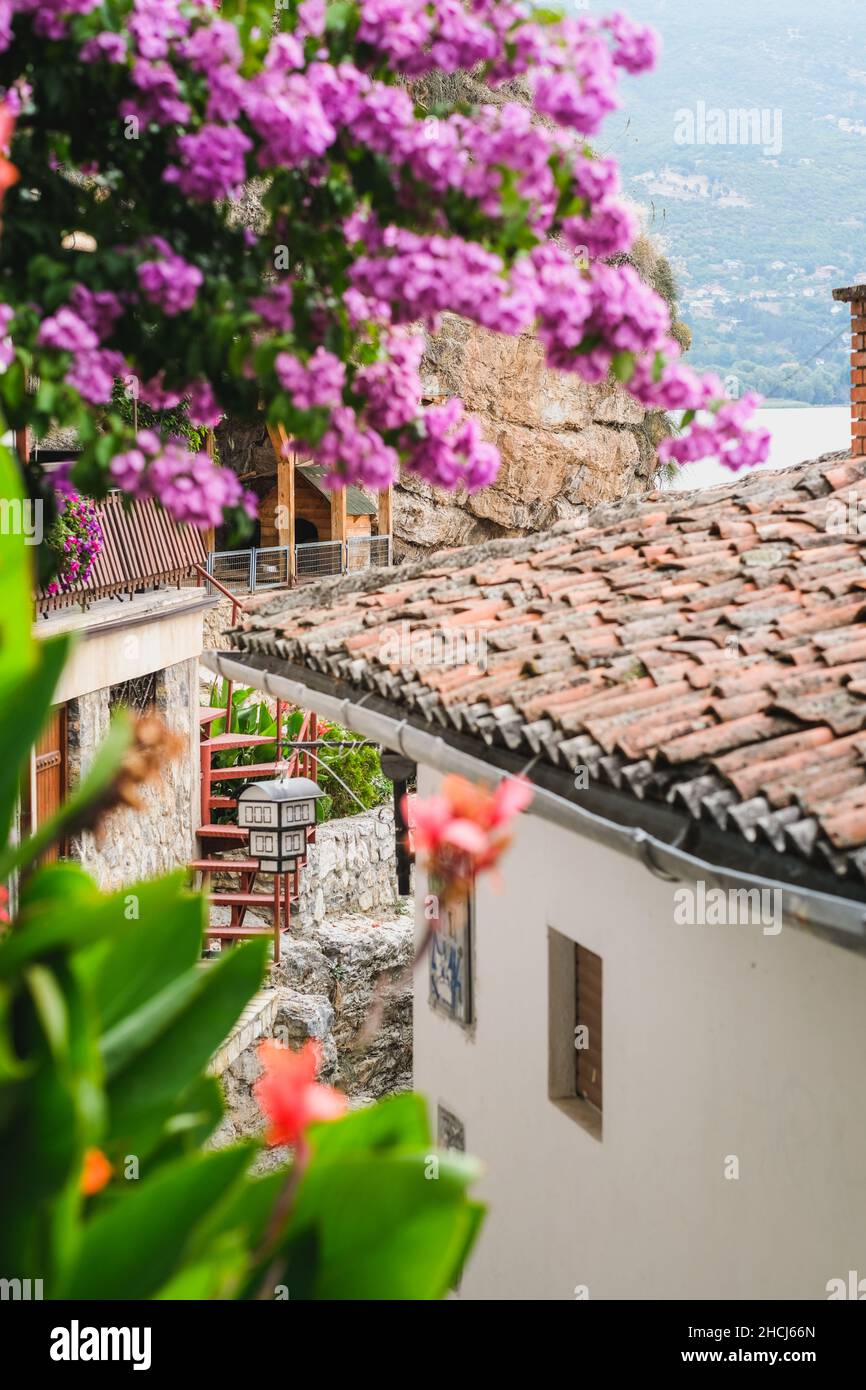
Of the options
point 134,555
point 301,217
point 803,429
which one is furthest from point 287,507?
point 301,217

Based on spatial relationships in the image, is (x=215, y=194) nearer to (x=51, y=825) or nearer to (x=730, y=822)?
(x=51, y=825)

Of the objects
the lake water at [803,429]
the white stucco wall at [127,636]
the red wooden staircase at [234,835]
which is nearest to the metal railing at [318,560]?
the lake water at [803,429]

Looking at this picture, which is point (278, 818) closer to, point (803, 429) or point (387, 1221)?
point (387, 1221)

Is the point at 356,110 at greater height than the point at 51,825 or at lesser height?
greater

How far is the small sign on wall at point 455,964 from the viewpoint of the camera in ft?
25.1

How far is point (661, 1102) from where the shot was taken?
18.2ft

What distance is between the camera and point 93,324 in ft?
8.25

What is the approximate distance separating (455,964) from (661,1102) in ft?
7.98

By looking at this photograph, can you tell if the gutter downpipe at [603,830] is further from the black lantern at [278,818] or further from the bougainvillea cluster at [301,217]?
the black lantern at [278,818]

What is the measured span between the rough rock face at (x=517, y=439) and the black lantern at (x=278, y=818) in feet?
57.0

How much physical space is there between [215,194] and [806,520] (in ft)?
15.6

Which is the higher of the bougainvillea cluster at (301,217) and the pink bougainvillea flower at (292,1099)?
the bougainvillea cluster at (301,217)
